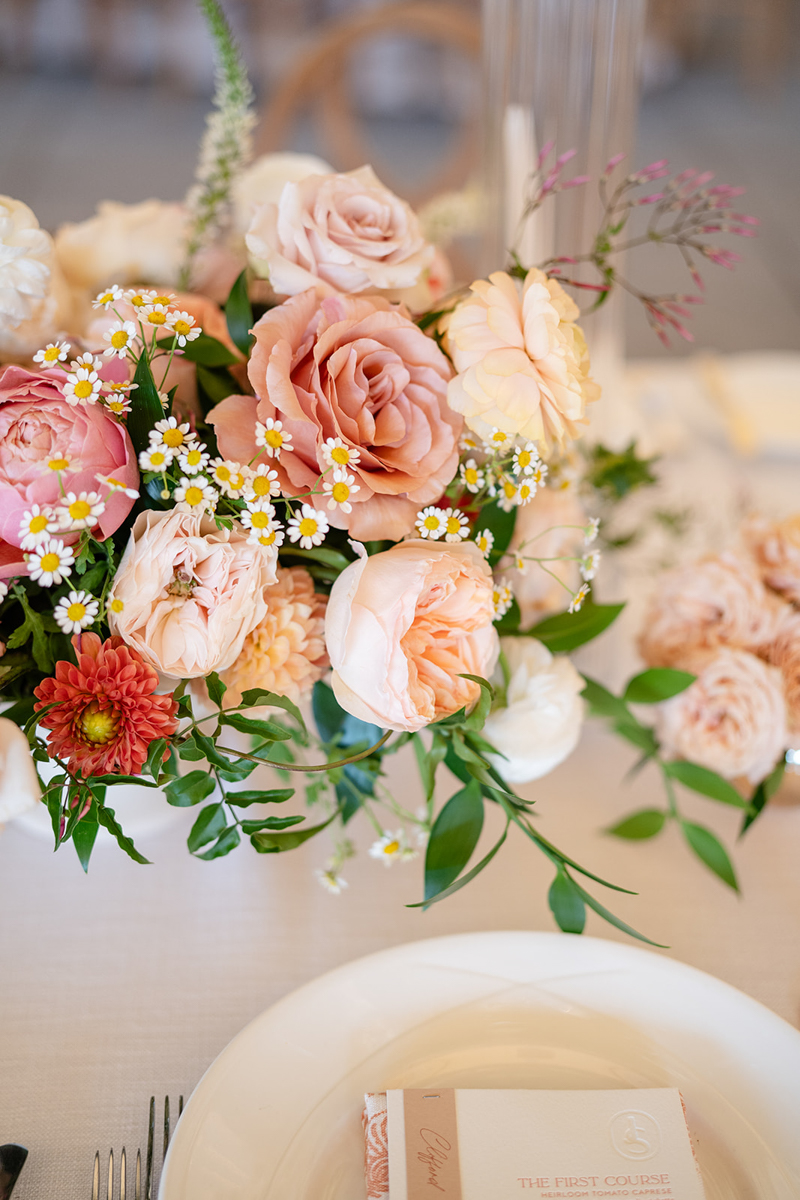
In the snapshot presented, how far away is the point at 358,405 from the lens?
0.47 m

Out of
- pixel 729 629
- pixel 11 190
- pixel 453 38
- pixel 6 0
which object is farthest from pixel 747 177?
pixel 729 629

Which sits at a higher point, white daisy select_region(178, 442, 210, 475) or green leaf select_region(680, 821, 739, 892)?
white daisy select_region(178, 442, 210, 475)

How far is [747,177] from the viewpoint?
136 inches

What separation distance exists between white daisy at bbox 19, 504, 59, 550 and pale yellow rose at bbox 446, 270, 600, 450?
22cm

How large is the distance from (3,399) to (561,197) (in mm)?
553

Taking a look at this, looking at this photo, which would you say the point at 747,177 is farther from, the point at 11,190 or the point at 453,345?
the point at 453,345

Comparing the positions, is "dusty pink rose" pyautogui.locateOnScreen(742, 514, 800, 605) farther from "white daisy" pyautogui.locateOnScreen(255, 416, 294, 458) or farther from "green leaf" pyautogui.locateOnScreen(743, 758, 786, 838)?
"white daisy" pyautogui.locateOnScreen(255, 416, 294, 458)

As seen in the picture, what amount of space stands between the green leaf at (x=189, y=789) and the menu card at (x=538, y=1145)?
184 millimetres

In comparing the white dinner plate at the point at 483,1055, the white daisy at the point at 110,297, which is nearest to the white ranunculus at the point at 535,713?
the white dinner plate at the point at 483,1055

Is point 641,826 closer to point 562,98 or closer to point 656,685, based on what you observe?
point 656,685

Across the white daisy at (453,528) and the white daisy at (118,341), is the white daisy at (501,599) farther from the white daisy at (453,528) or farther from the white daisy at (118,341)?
the white daisy at (118,341)

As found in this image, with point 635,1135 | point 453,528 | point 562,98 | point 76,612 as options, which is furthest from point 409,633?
point 562,98

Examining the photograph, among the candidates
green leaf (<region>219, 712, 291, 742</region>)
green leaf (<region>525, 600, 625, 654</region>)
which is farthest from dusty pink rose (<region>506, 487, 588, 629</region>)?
green leaf (<region>219, 712, 291, 742</region>)

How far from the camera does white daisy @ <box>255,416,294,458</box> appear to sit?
432 millimetres
